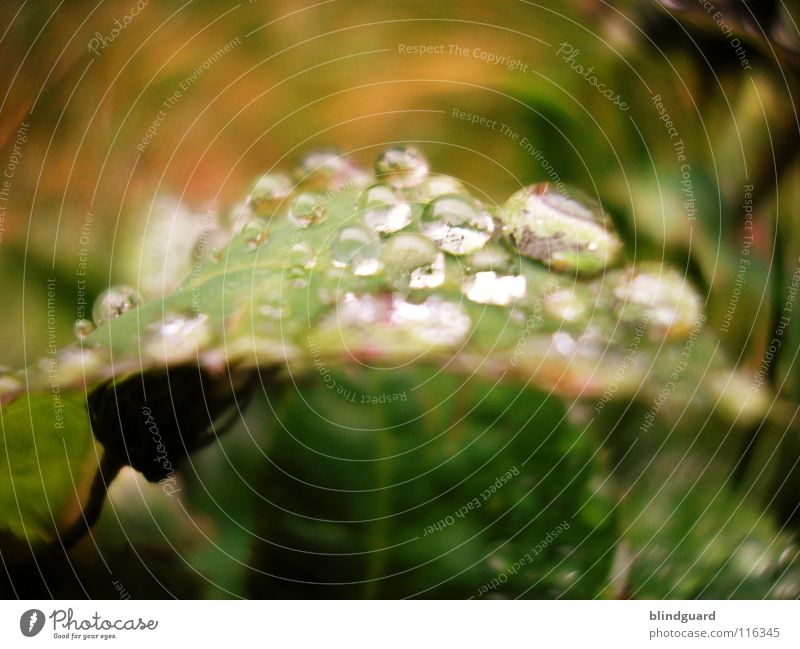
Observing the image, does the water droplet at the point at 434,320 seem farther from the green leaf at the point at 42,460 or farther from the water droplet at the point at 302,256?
the green leaf at the point at 42,460

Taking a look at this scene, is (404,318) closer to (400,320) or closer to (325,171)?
(400,320)

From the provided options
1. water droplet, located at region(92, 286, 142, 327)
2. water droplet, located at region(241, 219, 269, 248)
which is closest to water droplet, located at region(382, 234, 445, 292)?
water droplet, located at region(241, 219, 269, 248)

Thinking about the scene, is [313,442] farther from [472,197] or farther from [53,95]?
[53,95]

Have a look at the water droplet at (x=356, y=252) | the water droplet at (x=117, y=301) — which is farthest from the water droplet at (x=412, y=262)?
the water droplet at (x=117, y=301)

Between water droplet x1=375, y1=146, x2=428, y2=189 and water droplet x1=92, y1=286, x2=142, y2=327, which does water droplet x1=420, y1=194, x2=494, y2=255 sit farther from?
water droplet x1=92, y1=286, x2=142, y2=327

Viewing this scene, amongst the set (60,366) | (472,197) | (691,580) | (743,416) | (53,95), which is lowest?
(691,580)

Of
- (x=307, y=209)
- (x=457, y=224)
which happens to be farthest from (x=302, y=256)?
(x=457, y=224)

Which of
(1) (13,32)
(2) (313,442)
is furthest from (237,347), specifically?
(1) (13,32)
